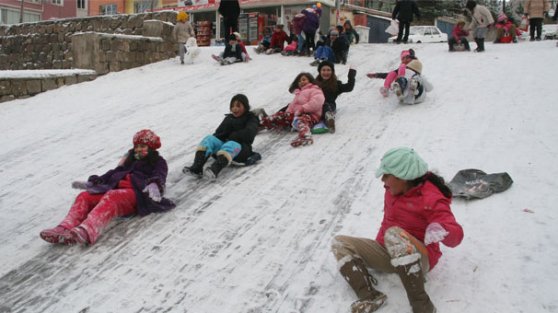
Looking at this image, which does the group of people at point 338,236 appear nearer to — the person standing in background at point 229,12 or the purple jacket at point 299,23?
the purple jacket at point 299,23

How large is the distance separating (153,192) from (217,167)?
35.1 inches

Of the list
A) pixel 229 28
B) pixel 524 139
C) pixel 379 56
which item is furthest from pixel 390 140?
pixel 229 28

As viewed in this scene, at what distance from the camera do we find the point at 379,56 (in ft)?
36.8

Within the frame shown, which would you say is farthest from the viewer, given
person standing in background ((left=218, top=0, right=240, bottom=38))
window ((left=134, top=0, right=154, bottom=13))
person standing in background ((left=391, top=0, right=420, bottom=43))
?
window ((left=134, top=0, right=154, bottom=13))

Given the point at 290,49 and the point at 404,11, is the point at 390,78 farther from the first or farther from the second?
the point at 404,11

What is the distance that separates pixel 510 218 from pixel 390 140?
7.17ft

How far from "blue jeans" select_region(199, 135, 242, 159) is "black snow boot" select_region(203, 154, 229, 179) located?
9 centimetres

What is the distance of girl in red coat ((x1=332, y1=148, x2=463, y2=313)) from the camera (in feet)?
7.52

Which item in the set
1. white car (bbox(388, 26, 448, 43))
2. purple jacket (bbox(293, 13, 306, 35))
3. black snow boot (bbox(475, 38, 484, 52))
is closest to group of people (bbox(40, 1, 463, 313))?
purple jacket (bbox(293, 13, 306, 35))

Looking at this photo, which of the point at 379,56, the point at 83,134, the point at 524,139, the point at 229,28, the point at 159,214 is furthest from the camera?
the point at 229,28

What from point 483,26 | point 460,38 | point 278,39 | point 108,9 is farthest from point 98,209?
point 108,9

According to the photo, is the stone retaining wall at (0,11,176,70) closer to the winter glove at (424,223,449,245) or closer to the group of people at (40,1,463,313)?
the group of people at (40,1,463,313)

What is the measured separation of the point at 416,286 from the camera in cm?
228

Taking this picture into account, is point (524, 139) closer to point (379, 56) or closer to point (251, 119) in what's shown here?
point (251, 119)
